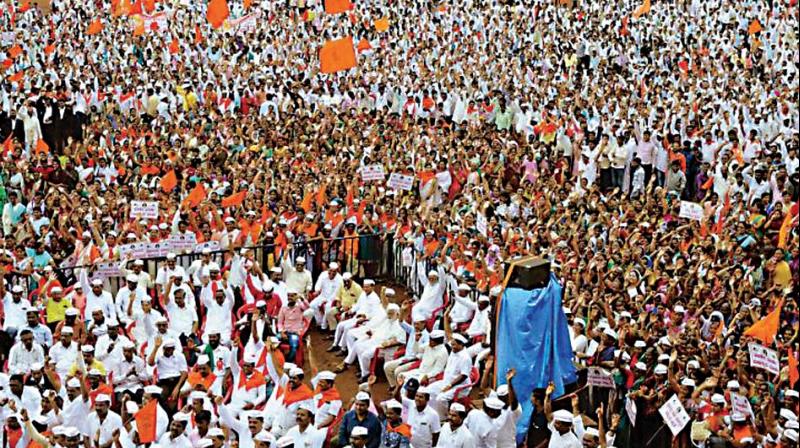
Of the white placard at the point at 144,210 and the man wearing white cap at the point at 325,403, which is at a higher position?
the white placard at the point at 144,210

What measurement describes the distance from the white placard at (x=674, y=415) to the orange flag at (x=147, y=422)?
4253 mm

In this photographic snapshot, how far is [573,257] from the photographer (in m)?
14.8

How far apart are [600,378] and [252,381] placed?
10.8 feet

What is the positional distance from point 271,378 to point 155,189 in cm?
623

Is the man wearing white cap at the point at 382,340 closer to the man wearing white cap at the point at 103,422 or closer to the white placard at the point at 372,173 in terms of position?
the man wearing white cap at the point at 103,422

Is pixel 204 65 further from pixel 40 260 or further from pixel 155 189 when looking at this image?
pixel 40 260

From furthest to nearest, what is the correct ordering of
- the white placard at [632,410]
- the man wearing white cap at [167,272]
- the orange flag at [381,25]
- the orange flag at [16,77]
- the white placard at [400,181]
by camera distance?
the orange flag at [381,25] < the orange flag at [16,77] < the white placard at [400,181] < the man wearing white cap at [167,272] < the white placard at [632,410]

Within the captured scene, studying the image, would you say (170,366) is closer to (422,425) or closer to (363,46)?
(422,425)

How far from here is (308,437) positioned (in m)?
11.0

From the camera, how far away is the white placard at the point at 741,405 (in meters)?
10.4

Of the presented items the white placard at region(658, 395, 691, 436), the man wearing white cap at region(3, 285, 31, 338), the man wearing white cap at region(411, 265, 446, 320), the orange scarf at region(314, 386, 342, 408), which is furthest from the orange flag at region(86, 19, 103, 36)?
the white placard at region(658, 395, 691, 436)

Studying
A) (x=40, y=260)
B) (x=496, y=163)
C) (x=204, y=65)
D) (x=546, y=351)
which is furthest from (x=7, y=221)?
(x=204, y=65)

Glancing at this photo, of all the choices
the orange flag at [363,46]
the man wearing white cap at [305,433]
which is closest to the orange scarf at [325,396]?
the man wearing white cap at [305,433]

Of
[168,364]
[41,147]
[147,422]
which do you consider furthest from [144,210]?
[147,422]
